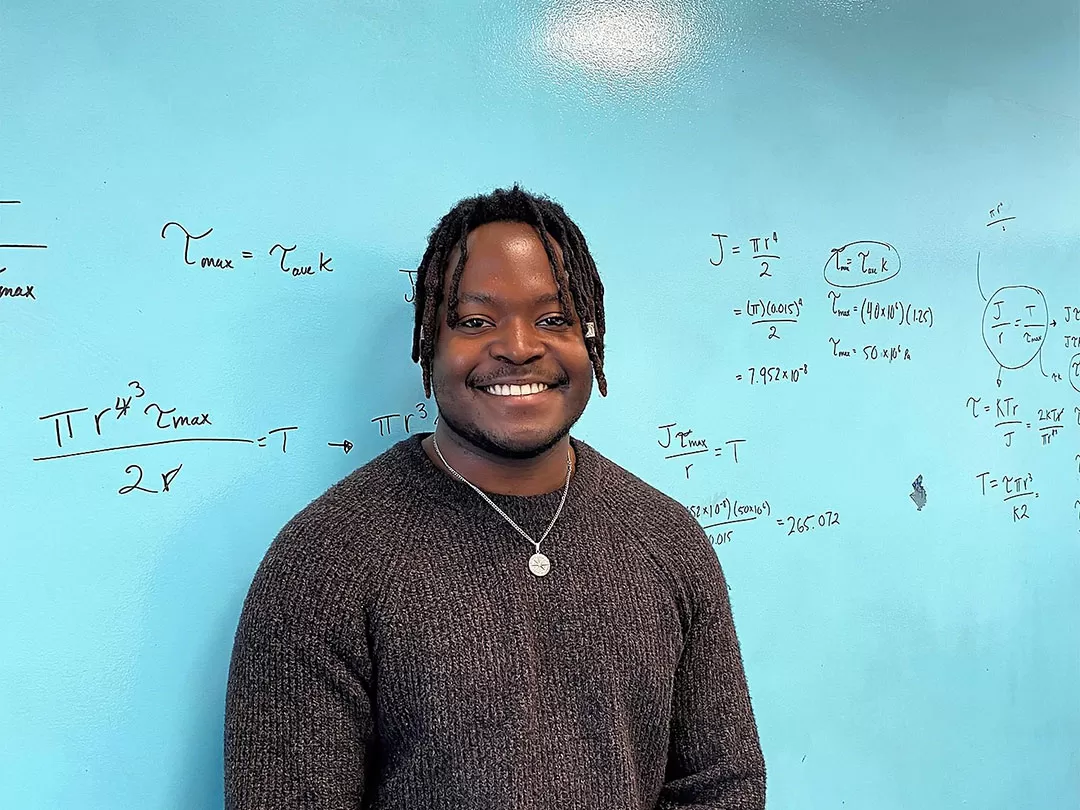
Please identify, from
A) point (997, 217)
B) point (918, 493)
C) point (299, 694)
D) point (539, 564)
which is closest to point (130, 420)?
point (299, 694)

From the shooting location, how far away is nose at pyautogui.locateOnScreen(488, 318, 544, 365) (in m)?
0.82

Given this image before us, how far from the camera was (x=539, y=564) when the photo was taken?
A: 2.79 feet

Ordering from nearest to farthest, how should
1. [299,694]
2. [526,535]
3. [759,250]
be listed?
[299,694], [526,535], [759,250]

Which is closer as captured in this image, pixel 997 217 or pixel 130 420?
pixel 130 420

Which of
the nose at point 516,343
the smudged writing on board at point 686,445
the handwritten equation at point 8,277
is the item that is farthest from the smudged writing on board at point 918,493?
the handwritten equation at point 8,277

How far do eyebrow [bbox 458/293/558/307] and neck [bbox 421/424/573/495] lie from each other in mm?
139

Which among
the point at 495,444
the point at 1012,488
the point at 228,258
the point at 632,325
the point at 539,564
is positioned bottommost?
the point at 1012,488

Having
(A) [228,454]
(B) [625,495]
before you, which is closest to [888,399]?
(B) [625,495]

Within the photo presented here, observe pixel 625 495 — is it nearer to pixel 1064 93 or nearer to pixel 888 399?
pixel 888 399

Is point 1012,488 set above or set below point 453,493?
below

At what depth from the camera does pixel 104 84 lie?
860 millimetres

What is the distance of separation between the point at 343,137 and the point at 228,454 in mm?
385

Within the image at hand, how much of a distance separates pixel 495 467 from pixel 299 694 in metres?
0.28

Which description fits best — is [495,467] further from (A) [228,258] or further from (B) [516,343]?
(A) [228,258]
